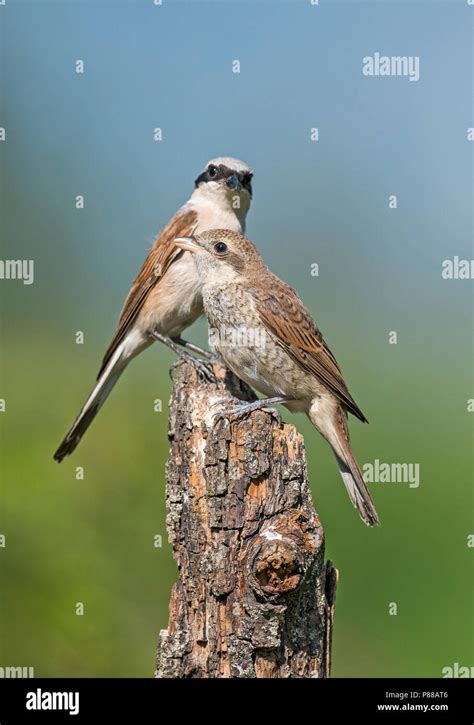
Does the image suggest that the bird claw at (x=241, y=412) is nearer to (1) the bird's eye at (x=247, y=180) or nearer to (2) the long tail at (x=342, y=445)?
(2) the long tail at (x=342, y=445)

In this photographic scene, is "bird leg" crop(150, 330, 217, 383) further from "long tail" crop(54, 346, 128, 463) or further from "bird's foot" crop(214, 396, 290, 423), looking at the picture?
"bird's foot" crop(214, 396, 290, 423)

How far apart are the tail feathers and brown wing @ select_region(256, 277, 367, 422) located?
1.23ft

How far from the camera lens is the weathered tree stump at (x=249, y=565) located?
13.1ft

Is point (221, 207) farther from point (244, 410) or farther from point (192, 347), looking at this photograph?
point (244, 410)

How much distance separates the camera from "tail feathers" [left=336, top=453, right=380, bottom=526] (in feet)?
18.1

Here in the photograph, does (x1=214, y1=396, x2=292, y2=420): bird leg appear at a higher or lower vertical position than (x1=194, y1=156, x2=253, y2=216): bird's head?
lower

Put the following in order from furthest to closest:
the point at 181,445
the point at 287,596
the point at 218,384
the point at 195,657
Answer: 1. the point at 218,384
2. the point at 181,445
3. the point at 195,657
4. the point at 287,596

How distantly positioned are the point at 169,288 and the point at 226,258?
1.31 m

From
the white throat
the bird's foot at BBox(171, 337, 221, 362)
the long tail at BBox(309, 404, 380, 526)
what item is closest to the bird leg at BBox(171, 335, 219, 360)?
the bird's foot at BBox(171, 337, 221, 362)

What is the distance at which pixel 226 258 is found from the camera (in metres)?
5.88

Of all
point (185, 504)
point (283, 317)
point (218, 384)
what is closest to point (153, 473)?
point (218, 384)

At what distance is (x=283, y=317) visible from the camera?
561cm

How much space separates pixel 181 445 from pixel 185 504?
16.0 inches

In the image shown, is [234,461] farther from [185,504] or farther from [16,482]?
[16,482]
